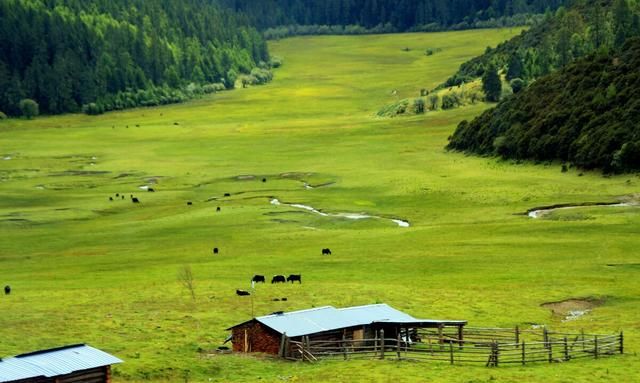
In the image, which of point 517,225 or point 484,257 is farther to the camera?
point 517,225

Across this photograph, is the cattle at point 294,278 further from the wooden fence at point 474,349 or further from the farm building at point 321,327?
the wooden fence at point 474,349

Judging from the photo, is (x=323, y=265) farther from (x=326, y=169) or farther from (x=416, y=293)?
(x=326, y=169)

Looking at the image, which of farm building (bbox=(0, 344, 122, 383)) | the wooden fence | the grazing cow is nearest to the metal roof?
the wooden fence

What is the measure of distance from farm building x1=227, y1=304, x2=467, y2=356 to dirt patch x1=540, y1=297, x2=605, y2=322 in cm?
1072

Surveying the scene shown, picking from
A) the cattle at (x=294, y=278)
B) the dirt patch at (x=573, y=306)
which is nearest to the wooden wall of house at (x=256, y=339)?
the cattle at (x=294, y=278)

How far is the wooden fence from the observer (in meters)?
54.0

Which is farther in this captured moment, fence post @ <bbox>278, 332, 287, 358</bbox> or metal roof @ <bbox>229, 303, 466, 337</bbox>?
metal roof @ <bbox>229, 303, 466, 337</bbox>

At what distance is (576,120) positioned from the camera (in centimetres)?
14362

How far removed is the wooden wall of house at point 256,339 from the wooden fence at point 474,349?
3.72 feet

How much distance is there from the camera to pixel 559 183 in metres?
127

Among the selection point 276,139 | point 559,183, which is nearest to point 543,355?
point 559,183

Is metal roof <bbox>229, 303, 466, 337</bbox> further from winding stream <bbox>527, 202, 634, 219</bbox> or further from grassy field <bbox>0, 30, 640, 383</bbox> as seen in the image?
winding stream <bbox>527, 202, 634, 219</bbox>

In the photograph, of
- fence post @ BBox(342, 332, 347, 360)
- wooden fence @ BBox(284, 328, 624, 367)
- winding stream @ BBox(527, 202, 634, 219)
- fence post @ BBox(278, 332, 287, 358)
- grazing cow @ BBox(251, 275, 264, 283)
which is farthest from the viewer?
winding stream @ BBox(527, 202, 634, 219)

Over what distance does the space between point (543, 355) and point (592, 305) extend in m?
16.4
